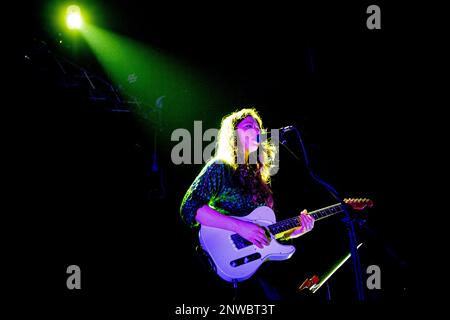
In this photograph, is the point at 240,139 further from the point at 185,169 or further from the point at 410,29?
the point at 410,29

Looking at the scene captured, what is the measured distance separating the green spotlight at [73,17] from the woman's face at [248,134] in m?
2.49

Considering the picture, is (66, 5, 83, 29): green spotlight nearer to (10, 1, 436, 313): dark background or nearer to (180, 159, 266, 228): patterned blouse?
(10, 1, 436, 313): dark background

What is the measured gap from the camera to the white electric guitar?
2527mm

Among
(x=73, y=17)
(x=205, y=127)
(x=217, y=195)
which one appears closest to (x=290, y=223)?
(x=217, y=195)

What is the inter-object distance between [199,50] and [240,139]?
2.19 metres

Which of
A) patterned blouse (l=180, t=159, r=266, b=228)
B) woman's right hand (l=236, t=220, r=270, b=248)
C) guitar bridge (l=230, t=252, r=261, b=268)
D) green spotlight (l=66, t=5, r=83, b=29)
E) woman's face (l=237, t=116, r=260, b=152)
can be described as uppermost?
green spotlight (l=66, t=5, r=83, b=29)

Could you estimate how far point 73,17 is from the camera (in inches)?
157

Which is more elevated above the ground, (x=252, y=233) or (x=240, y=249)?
(x=252, y=233)

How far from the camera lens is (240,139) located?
10.1ft

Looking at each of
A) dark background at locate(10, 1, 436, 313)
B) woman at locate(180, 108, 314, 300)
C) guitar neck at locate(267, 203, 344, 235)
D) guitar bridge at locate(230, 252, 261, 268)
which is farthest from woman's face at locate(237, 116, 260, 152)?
dark background at locate(10, 1, 436, 313)

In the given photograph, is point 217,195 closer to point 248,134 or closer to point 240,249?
point 240,249

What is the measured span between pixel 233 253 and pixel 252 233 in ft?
0.69

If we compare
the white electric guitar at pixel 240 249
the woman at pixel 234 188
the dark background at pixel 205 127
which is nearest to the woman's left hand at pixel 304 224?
the woman at pixel 234 188
